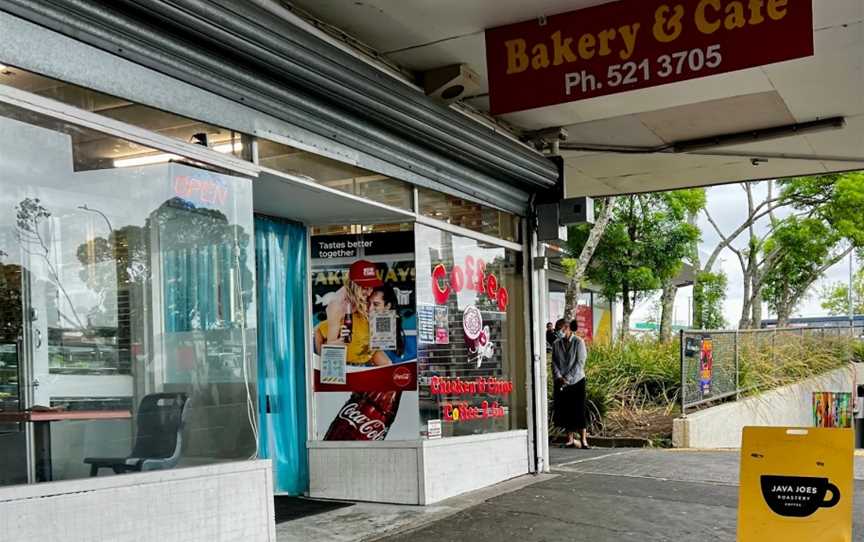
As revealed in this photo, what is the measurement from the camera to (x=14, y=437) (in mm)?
4105

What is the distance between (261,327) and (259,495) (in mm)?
2403

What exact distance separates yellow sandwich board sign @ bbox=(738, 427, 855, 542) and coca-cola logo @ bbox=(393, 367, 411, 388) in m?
3.31

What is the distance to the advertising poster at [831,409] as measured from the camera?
1966 cm

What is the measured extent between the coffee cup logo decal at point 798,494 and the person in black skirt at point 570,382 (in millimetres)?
6766

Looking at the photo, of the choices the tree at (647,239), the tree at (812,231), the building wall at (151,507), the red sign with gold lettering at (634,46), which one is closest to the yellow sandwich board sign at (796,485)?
the red sign with gold lettering at (634,46)

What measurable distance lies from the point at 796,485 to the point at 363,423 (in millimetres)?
3923

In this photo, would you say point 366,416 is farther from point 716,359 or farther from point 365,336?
point 716,359

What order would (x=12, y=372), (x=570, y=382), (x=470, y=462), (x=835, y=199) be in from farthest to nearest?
(x=835, y=199) → (x=570, y=382) → (x=470, y=462) → (x=12, y=372)

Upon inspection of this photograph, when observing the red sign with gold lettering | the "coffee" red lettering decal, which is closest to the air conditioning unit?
the red sign with gold lettering

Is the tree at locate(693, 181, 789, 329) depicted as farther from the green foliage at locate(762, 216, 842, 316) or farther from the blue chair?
the blue chair

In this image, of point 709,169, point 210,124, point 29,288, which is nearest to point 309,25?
point 210,124

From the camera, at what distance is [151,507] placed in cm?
471

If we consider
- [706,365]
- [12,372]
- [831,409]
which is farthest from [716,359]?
[12,372]

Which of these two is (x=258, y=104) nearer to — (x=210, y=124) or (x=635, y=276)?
(x=210, y=124)
